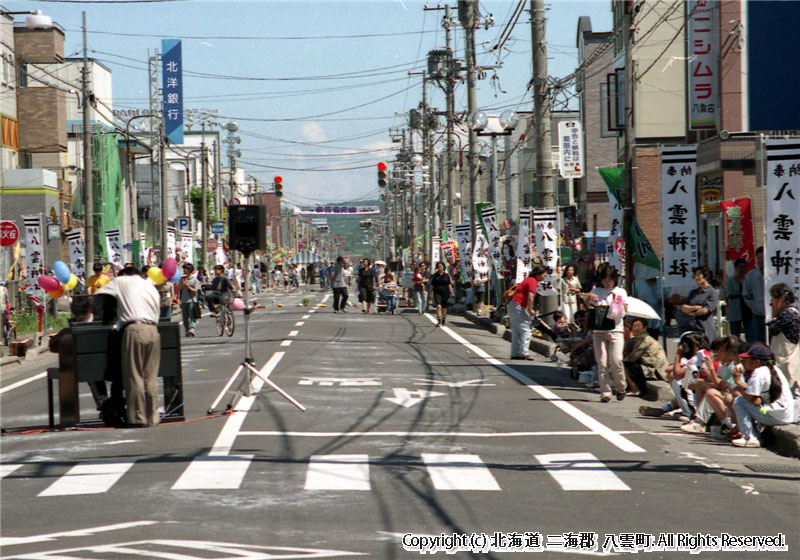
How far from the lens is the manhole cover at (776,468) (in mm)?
10695

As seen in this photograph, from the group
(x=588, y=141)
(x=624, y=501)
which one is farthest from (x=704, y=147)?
(x=588, y=141)

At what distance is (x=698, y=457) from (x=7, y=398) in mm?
11280

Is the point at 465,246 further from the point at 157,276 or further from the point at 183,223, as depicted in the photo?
the point at 183,223

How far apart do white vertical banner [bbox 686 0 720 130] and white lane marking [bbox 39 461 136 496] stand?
23.3 meters

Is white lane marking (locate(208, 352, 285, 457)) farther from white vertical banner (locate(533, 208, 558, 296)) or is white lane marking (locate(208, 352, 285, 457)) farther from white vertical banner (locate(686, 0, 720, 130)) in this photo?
white vertical banner (locate(686, 0, 720, 130))

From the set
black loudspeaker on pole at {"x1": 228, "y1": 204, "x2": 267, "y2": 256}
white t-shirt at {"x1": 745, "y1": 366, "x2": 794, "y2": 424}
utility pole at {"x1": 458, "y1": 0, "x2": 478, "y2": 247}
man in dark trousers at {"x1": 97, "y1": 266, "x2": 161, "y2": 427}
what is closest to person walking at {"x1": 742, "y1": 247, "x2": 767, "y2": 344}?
white t-shirt at {"x1": 745, "y1": 366, "x2": 794, "y2": 424}

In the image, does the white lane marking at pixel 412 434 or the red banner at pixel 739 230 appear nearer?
the white lane marking at pixel 412 434

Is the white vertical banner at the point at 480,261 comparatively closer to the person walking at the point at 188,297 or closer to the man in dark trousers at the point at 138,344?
the person walking at the point at 188,297

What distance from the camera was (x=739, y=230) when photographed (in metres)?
20.9

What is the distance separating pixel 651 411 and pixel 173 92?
66.4m

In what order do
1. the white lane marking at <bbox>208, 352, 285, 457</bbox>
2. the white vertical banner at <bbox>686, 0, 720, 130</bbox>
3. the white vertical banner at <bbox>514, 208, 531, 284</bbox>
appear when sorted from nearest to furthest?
the white lane marking at <bbox>208, 352, 285, 457</bbox>, the white vertical banner at <bbox>514, 208, 531, 284</bbox>, the white vertical banner at <bbox>686, 0, 720, 130</bbox>

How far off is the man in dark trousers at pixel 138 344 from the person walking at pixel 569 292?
564 inches

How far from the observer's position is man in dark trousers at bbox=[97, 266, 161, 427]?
45.0 feet

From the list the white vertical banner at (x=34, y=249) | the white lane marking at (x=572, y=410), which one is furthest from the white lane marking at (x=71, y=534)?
the white vertical banner at (x=34, y=249)
